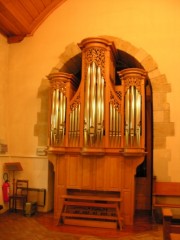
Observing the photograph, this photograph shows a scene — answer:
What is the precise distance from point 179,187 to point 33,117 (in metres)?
3.37

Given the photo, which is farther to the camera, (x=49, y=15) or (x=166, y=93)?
(x=49, y=15)

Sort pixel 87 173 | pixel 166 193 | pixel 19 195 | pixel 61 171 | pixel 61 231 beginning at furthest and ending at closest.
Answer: pixel 19 195
pixel 61 171
pixel 87 173
pixel 166 193
pixel 61 231

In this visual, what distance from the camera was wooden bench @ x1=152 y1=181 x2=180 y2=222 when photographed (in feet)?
18.0

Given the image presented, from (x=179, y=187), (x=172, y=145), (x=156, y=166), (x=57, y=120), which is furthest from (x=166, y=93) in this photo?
(x=57, y=120)

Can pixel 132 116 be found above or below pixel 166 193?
above

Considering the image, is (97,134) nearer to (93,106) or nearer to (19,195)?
(93,106)

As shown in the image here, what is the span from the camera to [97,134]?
17.9ft

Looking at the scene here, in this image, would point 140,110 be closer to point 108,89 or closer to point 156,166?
point 108,89

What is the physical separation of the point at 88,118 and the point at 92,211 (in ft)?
5.66

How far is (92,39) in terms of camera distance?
5.59 m

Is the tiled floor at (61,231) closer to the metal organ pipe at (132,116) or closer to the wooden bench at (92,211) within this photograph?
the wooden bench at (92,211)

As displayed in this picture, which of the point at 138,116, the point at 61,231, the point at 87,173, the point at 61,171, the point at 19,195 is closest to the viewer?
the point at 61,231

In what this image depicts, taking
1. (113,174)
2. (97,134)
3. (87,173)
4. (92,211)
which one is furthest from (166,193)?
(97,134)

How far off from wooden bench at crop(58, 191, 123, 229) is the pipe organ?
0.02 metres
